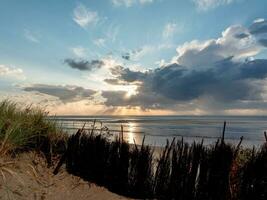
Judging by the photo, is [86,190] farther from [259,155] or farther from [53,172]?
[259,155]

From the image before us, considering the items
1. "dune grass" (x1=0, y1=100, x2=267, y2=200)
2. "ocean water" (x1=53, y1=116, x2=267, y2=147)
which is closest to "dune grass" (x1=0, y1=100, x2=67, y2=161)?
"dune grass" (x1=0, y1=100, x2=267, y2=200)

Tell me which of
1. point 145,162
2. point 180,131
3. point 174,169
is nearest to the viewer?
point 174,169

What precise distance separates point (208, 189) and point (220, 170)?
410mm

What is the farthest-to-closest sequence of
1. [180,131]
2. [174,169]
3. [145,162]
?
[180,131]
[145,162]
[174,169]

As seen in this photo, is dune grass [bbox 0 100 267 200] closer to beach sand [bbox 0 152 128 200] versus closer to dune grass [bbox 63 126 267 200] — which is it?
dune grass [bbox 63 126 267 200]

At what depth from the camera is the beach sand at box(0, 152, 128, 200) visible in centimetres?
638

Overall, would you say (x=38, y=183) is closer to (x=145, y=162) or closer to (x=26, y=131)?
(x=26, y=131)

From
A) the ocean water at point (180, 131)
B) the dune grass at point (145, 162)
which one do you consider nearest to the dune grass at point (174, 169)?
the dune grass at point (145, 162)

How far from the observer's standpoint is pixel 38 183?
6887 mm

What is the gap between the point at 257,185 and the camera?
642cm

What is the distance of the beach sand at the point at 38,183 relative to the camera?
6.38 meters

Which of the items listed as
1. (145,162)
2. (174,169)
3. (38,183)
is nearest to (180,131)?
(145,162)

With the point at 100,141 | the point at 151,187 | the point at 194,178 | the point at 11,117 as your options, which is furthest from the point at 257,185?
the point at 11,117

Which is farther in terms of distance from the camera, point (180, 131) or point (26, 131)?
point (180, 131)
